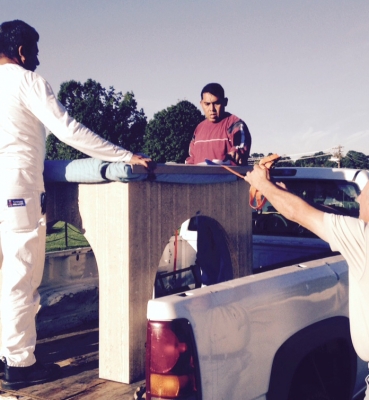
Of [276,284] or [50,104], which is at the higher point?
[50,104]

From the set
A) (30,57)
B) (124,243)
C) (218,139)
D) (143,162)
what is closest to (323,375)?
(124,243)

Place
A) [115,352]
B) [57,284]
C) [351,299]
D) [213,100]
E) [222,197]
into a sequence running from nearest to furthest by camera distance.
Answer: [351,299]
[115,352]
[222,197]
[213,100]
[57,284]

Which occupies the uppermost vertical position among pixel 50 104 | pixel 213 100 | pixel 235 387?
pixel 213 100

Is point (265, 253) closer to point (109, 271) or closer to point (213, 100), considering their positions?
point (213, 100)

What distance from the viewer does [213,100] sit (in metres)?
4.31

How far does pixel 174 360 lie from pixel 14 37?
1.98 meters

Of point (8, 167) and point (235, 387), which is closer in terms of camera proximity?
point (235, 387)

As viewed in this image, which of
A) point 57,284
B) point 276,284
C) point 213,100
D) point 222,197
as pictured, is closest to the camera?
point 276,284

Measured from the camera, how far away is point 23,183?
2.70 metres

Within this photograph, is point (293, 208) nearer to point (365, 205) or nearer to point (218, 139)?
point (365, 205)

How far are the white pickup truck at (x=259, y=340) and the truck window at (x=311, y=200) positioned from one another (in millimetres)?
1409

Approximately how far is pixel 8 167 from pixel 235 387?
1.56m

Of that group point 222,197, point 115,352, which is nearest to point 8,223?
point 115,352

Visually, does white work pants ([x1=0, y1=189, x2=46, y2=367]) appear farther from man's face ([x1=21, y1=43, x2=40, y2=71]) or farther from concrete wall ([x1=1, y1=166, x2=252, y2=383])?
man's face ([x1=21, y1=43, x2=40, y2=71])
